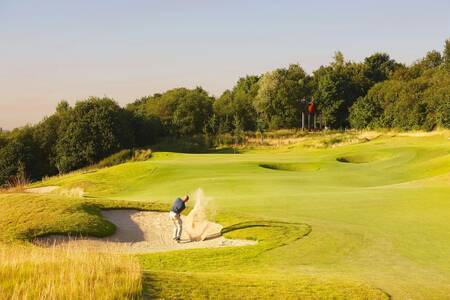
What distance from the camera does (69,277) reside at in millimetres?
7785

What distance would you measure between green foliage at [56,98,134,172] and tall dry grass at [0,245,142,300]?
179 feet

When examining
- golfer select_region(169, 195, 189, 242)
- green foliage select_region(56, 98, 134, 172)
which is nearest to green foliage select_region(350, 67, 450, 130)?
green foliage select_region(56, 98, 134, 172)

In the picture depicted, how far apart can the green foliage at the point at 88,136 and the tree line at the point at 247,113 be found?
0.40 ft

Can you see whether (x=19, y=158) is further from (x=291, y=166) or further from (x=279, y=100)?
(x=279, y=100)

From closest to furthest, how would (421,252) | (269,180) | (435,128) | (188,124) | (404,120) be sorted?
(421,252) → (269,180) → (435,128) → (404,120) → (188,124)

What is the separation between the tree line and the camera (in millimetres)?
62938

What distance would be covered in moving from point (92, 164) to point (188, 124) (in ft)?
95.4

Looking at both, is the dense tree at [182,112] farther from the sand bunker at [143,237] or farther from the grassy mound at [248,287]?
the grassy mound at [248,287]

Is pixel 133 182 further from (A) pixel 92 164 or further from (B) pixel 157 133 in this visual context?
(B) pixel 157 133

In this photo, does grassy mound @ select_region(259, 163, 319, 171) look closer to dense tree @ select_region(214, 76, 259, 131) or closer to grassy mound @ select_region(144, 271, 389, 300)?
grassy mound @ select_region(144, 271, 389, 300)

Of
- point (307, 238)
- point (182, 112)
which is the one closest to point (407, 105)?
point (182, 112)

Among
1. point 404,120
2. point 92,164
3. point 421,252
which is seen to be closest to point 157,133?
point 92,164

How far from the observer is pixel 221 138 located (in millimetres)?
80188

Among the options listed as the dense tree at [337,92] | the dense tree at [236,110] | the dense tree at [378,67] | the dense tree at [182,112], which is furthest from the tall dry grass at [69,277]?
the dense tree at [378,67]
